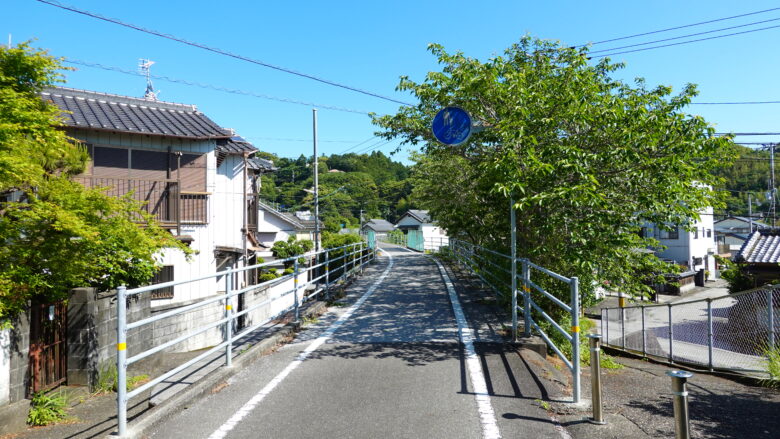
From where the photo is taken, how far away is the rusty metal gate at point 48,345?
4.97 metres

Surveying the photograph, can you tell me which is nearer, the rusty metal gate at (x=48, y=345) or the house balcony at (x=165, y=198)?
the rusty metal gate at (x=48, y=345)

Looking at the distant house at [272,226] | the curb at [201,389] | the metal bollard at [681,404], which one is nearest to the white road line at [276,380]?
the curb at [201,389]

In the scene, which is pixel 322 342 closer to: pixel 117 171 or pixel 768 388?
pixel 768 388

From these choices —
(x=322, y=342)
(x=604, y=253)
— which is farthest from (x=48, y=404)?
(x=604, y=253)

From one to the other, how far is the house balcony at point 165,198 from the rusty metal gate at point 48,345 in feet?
21.5

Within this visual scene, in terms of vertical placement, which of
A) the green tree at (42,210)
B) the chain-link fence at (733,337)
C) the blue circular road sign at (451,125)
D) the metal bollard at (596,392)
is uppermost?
the blue circular road sign at (451,125)

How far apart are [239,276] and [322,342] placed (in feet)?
34.3

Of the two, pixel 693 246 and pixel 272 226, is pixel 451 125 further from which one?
pixel 693 246

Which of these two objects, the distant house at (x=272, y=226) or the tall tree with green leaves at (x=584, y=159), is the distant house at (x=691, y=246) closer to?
the distant house at (x=272, y=226)

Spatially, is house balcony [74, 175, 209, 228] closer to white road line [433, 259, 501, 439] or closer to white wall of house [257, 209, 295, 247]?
white road line [433, 259, 501, 439]

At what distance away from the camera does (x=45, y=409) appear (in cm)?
459

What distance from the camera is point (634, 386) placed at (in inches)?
239

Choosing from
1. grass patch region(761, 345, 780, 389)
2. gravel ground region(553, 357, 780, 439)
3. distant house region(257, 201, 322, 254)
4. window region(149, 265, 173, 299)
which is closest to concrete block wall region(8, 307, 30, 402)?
gravel ground region(553, 357, 780, 439)

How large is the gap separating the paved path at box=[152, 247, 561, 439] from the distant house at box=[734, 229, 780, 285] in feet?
42.3
